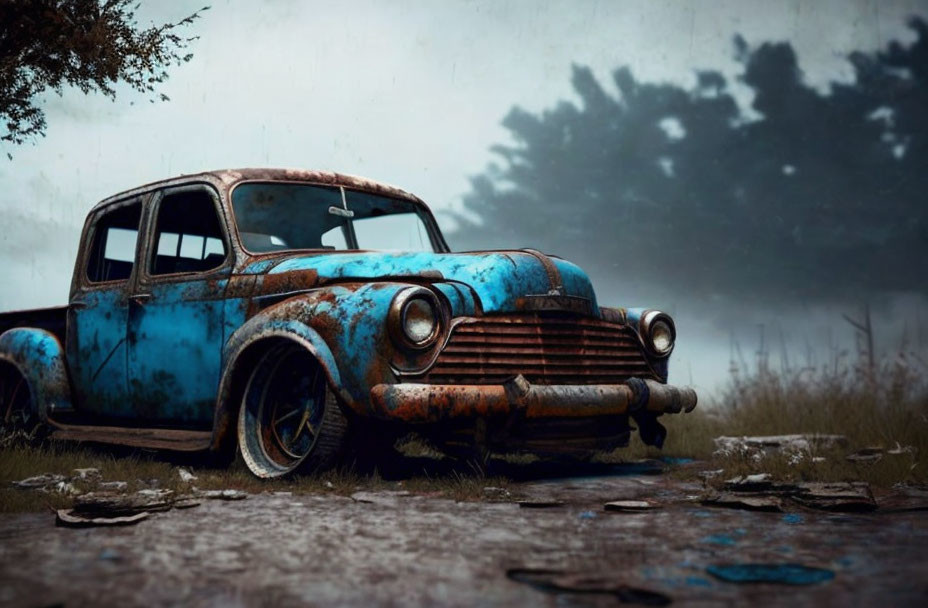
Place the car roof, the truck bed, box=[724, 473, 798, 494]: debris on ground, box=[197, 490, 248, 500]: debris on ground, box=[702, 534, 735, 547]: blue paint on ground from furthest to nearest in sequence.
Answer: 1. the truck bed
2. the car roof
3. box=[724, 473, 798, 494]: debris on ground
4. box=[197, 490, 248, 500]: debris on ground
5. box=[702, 534, 735, 547]: blue paint on ground

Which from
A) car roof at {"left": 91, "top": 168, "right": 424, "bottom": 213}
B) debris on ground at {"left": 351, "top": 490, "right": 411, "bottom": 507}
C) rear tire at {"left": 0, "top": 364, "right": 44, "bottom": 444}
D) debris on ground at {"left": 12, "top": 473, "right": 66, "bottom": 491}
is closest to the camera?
debris on ground at {"left": 351, "top": 490, "right": 411, "bottom": 507}

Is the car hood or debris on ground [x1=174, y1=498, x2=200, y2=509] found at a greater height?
the car hood

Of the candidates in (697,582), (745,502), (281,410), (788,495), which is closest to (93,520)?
(281,410)

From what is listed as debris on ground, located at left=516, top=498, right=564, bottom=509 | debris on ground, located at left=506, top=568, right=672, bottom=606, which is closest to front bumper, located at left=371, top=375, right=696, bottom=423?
debris on ground, located at left=516, top=498, right=564, bottom=509

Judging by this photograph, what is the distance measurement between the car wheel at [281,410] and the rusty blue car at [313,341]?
0.01m

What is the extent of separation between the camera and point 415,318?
13.3 ft

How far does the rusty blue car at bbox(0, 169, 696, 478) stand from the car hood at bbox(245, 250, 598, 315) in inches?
0.4

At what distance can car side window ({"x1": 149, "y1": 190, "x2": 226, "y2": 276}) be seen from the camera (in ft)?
17.6

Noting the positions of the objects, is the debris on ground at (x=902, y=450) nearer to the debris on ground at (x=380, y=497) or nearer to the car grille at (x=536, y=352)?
the car grille at (x=536, y=352)

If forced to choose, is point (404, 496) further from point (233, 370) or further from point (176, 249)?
point (176, 249)

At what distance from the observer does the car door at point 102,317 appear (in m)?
5.58

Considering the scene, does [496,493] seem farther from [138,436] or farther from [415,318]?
[138,436]

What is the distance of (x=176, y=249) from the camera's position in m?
5.54

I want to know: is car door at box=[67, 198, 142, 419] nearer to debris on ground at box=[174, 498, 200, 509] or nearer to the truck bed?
the truck bed
